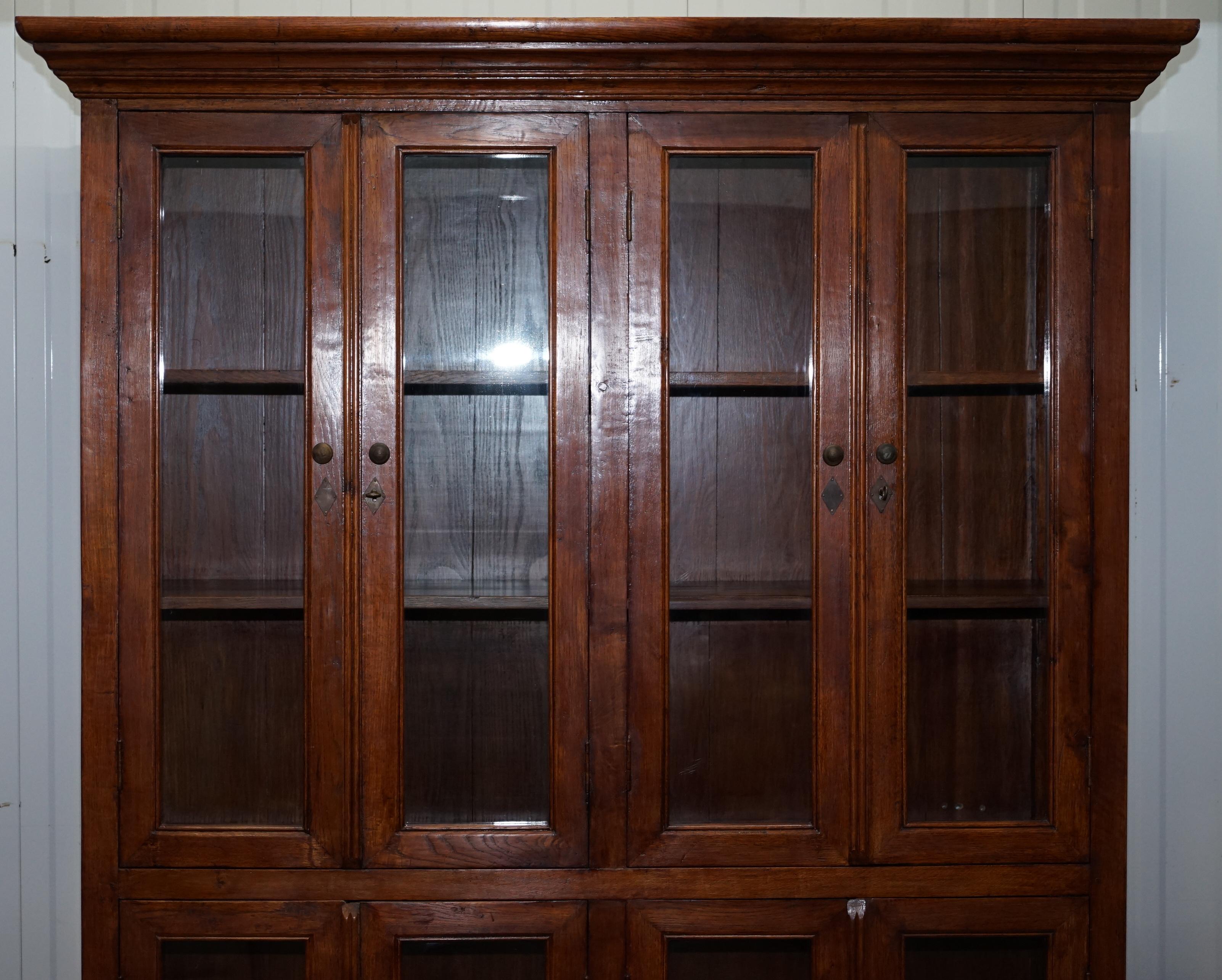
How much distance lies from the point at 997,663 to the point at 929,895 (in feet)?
1.30

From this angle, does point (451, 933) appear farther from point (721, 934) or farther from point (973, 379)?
point (973, 379)

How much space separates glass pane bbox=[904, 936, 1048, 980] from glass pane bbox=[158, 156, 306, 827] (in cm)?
106

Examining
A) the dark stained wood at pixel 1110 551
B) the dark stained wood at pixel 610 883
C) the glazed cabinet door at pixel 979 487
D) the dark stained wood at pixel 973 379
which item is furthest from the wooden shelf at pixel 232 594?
the dark stained wood at pixel 1110 551

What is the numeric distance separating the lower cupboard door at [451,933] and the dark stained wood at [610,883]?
0.06 feet

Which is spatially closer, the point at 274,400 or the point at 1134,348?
the point at 274,400

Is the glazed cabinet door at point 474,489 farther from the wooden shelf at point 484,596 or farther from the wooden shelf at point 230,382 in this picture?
the wooden shelf at point 230,382

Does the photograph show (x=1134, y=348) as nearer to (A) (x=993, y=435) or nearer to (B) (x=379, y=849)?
(A) (x=993, y=435)

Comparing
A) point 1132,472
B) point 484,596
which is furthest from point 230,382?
point 1132,472

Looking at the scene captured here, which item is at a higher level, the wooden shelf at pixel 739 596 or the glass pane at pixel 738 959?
the wooden shelf at pixel 739 596

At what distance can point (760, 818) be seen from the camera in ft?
4.89

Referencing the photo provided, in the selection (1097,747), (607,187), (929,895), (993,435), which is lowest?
(929,895)

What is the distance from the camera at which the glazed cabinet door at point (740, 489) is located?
1464 millimetres

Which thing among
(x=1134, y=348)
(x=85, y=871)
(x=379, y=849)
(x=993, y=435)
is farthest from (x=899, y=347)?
(x=85, y=871)

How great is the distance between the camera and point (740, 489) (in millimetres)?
1505
